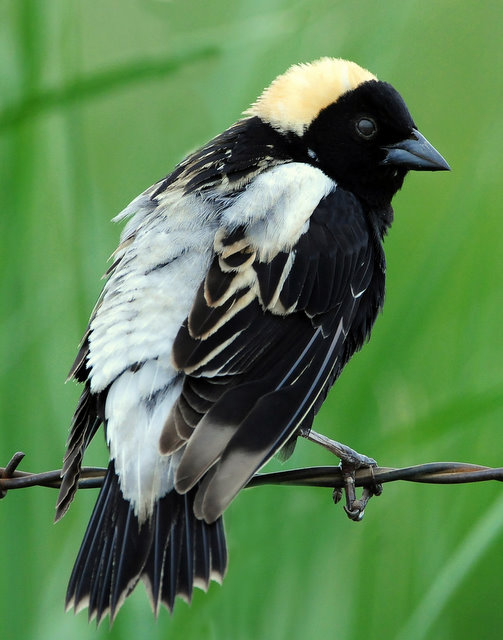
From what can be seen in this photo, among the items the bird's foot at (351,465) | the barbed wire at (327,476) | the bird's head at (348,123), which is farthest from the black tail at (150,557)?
the bird's head at (348,123)

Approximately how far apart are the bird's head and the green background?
8cm

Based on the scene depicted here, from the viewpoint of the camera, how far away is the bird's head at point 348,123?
305 centimetres

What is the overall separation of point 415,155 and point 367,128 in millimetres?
191

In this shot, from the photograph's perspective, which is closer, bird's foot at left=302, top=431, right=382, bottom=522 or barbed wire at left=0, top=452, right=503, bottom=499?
barbed wire at left=0, top=452, right=503, bottom=499

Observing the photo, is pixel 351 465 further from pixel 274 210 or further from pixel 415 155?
pixel 415 155

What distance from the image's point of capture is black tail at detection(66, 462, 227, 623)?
218 cm

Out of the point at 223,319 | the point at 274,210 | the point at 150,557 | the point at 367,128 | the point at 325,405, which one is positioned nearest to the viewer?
the point at 150,557

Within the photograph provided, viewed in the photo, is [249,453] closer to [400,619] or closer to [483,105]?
[400,619]

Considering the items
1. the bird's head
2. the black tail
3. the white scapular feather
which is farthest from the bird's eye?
the black tail

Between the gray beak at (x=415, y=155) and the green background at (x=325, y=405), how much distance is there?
0.13m

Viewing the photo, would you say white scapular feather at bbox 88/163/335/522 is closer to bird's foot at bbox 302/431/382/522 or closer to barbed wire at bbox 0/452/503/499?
barbed wire at bbox 0/452/503/499

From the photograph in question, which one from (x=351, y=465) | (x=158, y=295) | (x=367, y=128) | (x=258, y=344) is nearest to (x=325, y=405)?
(x=351, y=465)

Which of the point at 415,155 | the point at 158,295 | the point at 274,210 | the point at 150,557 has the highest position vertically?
the point at 415,155

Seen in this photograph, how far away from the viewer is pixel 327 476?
225 cm
